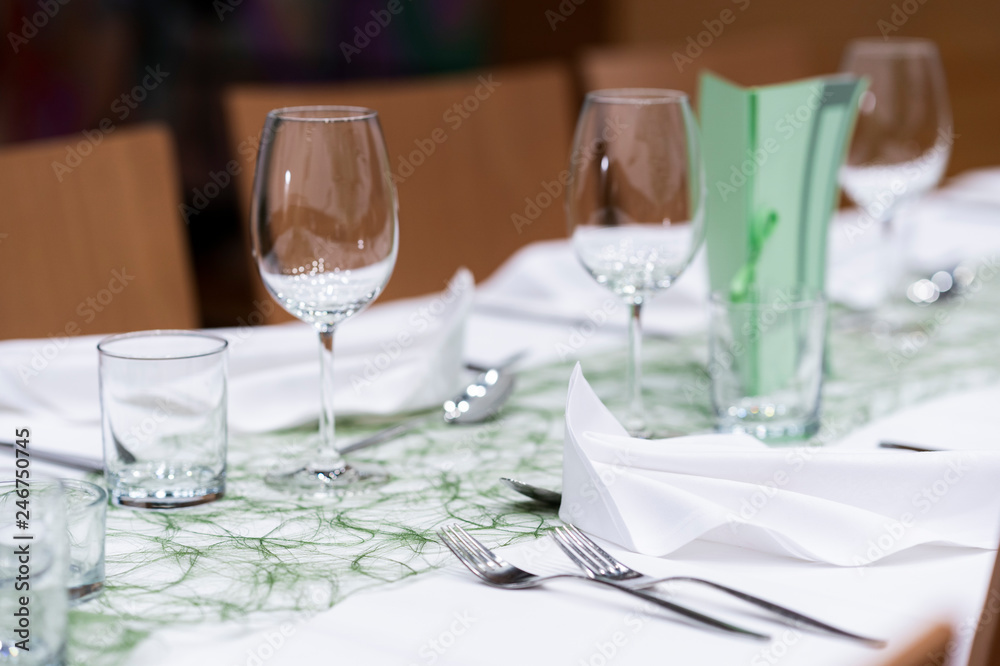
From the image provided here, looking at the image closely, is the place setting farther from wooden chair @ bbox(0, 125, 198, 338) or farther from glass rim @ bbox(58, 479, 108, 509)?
wooden chair @ bbox(0, 125, 198, 338)

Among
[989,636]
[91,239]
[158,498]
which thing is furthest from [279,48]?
[989,636]

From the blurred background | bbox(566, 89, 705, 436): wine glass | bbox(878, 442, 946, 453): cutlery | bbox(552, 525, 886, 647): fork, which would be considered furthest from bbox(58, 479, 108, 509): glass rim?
the blurred background

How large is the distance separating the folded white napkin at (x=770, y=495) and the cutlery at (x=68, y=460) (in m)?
0.34

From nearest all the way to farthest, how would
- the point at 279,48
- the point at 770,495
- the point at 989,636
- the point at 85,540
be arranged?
the point at 989,636 < the point at 85,540 < the point at 770,495 < the point at 279,48

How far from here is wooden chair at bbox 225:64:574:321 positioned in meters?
1.71

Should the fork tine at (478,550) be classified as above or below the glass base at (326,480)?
above

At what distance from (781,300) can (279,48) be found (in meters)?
2.82

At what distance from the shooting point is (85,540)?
574 millimetres

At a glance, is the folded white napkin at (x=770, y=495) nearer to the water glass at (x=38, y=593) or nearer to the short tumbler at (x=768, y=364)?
the short tumbler at (x=768, y=364)

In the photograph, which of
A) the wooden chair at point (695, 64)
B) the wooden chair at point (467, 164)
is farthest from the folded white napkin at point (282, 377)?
the wooden chair at point (695, 64)

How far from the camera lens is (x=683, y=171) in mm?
839

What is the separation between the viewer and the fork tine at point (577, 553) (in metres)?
0.62

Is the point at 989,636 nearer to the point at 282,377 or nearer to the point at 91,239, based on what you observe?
the point at 282,377

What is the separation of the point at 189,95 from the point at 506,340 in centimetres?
248
